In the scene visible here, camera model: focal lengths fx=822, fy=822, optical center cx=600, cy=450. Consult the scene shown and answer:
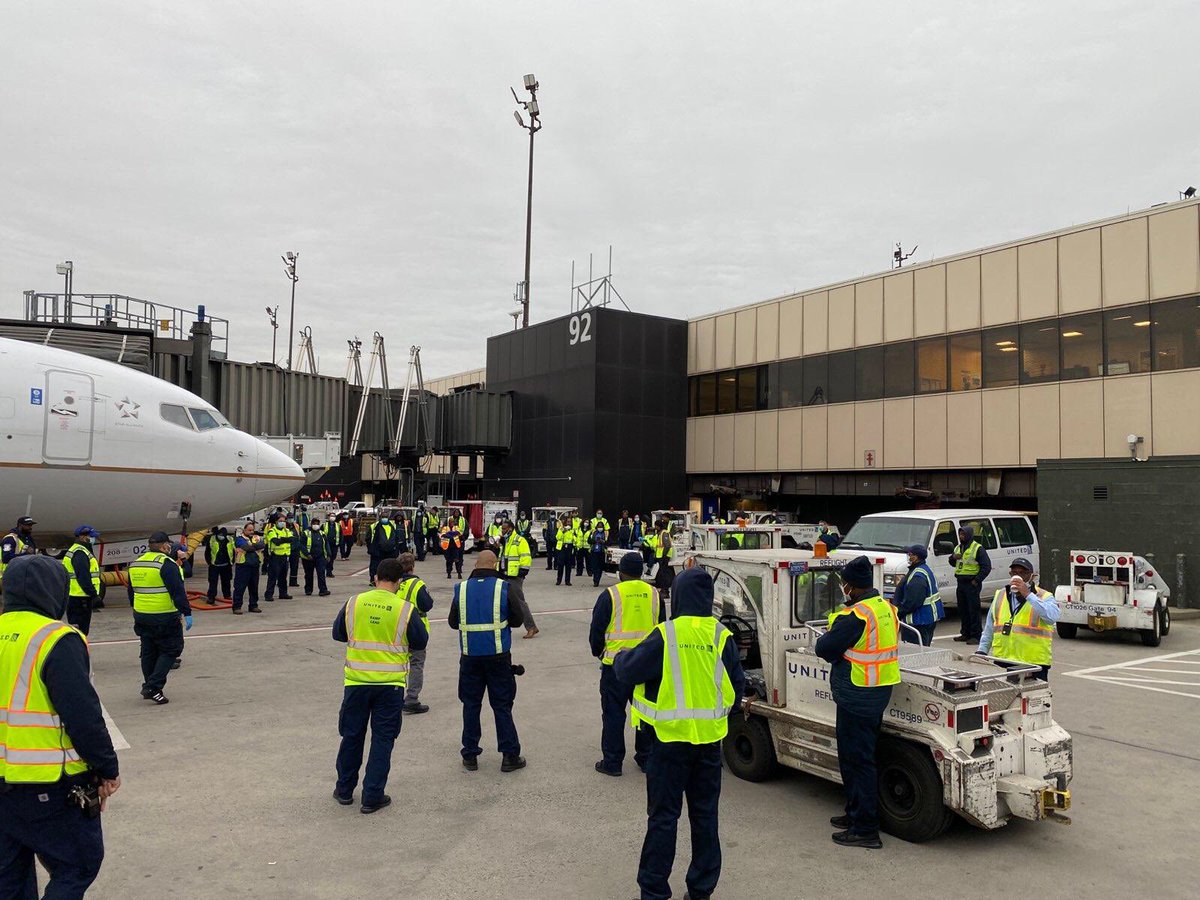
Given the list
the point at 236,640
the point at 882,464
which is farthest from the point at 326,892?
the point at 882,464

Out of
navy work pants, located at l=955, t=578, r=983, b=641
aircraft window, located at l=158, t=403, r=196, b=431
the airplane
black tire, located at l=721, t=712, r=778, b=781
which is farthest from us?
aircraft window, located at l=158, t=403, r=196, b=431

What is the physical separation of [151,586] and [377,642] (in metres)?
4.54

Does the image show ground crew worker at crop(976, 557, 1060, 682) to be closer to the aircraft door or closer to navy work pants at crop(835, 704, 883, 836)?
navy work pants at crop(835, 704, 883, 836)

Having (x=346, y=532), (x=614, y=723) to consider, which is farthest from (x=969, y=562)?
(x=346, y=532)

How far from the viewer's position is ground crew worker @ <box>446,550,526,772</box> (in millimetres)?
7094

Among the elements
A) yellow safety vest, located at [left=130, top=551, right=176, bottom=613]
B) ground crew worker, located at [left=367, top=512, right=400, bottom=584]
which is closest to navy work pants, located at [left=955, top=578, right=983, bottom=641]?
yellow safety vest, located at [left=130, top=551, right=176, bottom=613]

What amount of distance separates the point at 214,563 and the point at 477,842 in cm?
1348

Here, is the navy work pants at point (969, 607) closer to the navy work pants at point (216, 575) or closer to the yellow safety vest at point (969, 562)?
the yellow safety vest at point (969, 562)

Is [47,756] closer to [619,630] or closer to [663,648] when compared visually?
[663,648]

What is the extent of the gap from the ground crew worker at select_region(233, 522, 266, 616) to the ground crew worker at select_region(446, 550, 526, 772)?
414 inches

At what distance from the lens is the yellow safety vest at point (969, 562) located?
13.6 metres

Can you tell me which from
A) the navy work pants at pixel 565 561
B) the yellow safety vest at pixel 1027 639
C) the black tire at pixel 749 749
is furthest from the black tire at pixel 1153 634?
the navy work pants at pixel 565 561

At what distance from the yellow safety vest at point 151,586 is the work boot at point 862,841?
7.58m

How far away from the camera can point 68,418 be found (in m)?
14.9
